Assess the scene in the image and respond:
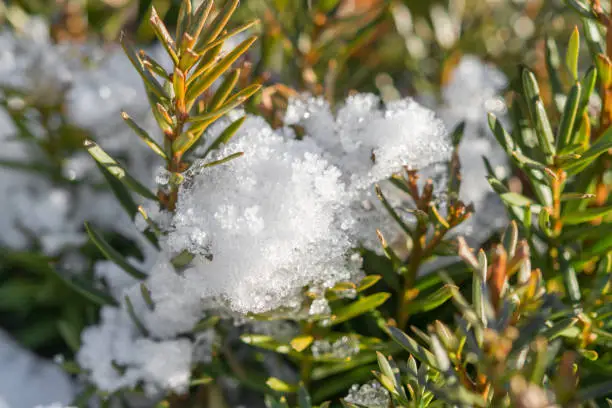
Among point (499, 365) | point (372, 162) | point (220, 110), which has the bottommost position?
point (499, 365)

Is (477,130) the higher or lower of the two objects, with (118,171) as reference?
lower

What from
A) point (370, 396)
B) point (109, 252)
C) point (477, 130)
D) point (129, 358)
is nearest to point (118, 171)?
point (109, 252)

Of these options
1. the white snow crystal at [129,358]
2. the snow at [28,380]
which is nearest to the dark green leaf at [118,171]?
the white snow crystal at [129,358]

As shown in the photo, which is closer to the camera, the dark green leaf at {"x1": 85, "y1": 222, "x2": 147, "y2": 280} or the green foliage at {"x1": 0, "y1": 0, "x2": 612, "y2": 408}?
the green foliage at {"x1": 0, "y1": 0, "x2": 612, "y2": 408}

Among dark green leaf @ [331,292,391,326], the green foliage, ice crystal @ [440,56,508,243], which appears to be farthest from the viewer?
ice crystal @ [440,56,508,243]

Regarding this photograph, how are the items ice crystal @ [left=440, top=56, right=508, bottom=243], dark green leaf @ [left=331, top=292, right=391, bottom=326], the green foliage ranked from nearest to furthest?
the green foliage → dark green leaf @ [left=331, top=292, right=391, bottom=326] → ice crystal @ [left=440, top=56, right=508, bottom=243]

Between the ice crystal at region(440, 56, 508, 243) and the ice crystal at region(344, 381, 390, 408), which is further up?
the ice crystal at region(440, 56, 508, 243)

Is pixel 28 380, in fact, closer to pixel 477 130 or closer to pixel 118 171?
pixel 118 171

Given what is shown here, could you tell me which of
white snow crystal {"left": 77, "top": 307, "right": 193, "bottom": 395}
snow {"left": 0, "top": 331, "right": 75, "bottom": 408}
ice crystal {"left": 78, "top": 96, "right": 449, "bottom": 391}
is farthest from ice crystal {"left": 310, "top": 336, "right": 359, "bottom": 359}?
snow {"left": 0, "top": 331, "right": 75, "bottom": 408}

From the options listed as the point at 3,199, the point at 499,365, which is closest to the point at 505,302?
the point at 499,365

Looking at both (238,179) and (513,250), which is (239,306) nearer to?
(238,179)

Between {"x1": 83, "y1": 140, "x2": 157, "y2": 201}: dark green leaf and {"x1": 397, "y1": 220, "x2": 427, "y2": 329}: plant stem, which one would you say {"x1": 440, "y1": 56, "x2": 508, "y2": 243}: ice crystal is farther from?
{"x1": 83, "y1": 140, "x2": 157, "y2": 201}: dark green leaf
